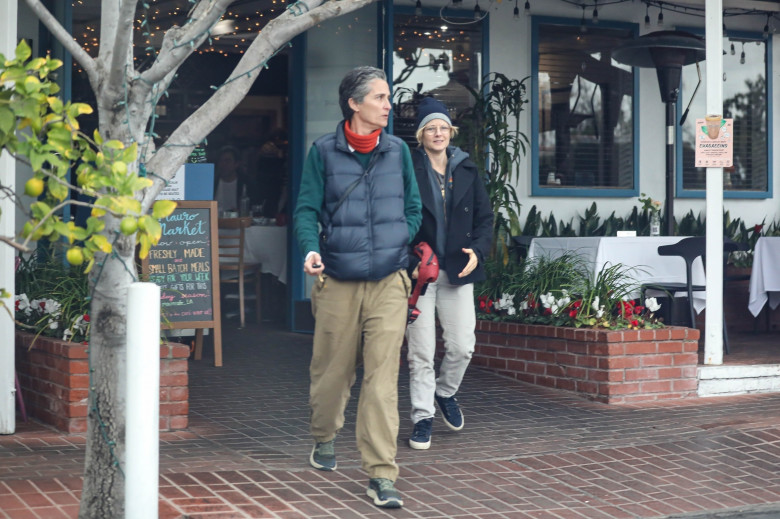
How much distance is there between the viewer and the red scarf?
5027mm

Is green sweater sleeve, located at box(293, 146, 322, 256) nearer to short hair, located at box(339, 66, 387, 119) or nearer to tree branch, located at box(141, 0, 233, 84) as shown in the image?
short hair, located at box(339, 66, 387, 119)

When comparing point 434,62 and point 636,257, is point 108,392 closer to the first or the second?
point 636,257

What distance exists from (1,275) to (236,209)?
662cm

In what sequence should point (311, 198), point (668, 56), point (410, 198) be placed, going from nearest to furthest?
point (311, 198) < point (410, 198) < point (668, 56)

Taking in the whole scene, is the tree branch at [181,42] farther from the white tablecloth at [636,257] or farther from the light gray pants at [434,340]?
the white tablecloth at [636,257]

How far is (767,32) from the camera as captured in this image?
12211mm

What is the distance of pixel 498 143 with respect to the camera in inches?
417

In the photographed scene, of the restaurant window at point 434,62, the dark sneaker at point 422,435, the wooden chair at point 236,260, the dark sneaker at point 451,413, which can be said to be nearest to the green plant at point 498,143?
the restaurant window at point 434,62

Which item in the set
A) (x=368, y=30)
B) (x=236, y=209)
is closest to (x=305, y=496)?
(x=368, y=30)

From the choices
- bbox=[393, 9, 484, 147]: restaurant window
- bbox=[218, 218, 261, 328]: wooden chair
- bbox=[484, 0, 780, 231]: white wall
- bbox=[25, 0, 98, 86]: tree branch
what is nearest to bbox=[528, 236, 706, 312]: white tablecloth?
bbox=[484, 0, 780, 231]: white wall

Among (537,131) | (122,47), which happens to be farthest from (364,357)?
(537,131)

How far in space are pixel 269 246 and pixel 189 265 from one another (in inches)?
123

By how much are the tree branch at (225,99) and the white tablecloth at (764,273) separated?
19.1 ft

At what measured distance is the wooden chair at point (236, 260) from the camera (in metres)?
10.6
